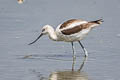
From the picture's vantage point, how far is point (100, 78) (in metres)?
8.98

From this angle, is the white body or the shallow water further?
the white body

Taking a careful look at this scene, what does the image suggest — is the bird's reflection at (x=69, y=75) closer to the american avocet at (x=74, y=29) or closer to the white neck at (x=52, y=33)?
the american avocet at (x=74, y=29)

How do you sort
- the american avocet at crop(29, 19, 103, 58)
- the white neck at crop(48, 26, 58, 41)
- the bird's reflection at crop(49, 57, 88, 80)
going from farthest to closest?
the white neck at crop(48, 26, 58, 41), the american avocet at crop(29, 19, 103, 58), the bird's reflection at crop(49, 57, 88, 80)

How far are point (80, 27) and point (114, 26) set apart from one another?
2.97 m

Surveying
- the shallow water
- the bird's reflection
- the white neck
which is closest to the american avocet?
the white neck

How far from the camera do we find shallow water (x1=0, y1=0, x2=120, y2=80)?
31.1ft

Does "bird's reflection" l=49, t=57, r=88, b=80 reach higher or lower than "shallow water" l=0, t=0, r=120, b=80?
lower

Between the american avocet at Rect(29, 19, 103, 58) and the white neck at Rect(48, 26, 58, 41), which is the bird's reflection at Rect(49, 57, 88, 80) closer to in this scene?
the american avocet at Rect(29, 19, 103, 58)

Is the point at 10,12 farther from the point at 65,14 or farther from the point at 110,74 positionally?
the point at 110,74

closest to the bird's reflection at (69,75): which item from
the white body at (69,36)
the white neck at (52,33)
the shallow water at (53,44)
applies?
the shallow water at (53,44)

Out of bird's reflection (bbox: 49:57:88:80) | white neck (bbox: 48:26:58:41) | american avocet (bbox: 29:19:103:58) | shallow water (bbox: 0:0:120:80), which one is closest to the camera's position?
bird's reflection (bbox: 49:57:88:80)

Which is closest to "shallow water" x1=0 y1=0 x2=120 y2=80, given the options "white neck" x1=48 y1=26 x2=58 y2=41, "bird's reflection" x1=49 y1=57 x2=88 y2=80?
"bird's reflection" x1=49 y1=57 x2=88 y2=80

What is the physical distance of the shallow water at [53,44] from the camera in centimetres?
949

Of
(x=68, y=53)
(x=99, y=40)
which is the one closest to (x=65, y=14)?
(x=99, y=40)
